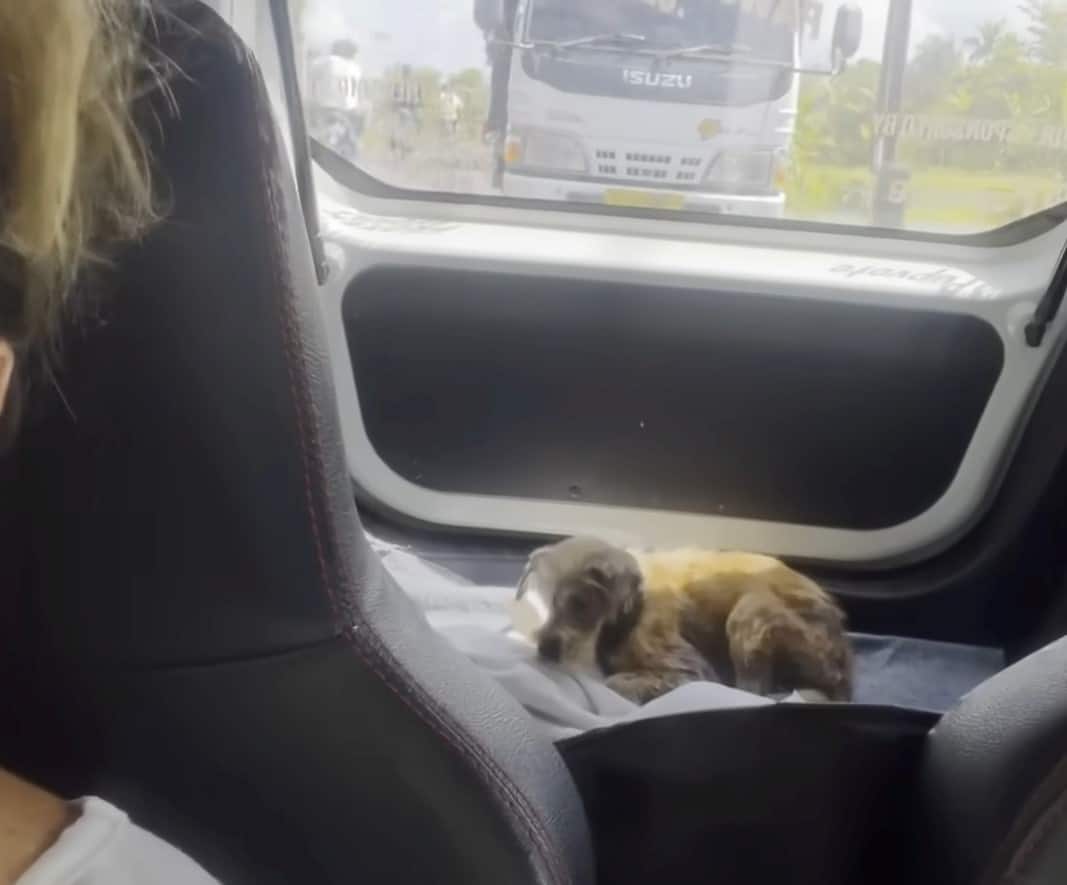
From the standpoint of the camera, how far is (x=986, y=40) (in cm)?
172

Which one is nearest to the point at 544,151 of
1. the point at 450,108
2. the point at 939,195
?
the point at 450,108

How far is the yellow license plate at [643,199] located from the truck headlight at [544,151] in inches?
2.2

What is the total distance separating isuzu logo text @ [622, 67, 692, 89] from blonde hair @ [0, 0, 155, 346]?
1.20 m

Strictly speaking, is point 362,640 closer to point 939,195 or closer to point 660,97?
point 660,97

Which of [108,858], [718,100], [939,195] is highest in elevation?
[718,100]

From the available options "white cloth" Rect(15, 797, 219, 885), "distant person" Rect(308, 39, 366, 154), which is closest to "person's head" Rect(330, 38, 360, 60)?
"distant person" Rect(308, 39, 366, 154)

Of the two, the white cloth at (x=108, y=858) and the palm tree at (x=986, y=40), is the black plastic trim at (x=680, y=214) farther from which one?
the white cloth at (x=108, y=858)

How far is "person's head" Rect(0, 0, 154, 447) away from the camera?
67 centimetres

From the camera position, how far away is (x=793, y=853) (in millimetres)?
1059

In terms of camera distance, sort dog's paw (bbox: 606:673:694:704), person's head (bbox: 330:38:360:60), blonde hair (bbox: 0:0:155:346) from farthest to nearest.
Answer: person's head (bbox: 330:38:360:60)
dog's paw (bbox: 606:673:694:704)
blonde hair (bbox: 0:0:155:346)

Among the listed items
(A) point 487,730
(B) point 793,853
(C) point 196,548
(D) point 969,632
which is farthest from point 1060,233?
(C) point 196,548

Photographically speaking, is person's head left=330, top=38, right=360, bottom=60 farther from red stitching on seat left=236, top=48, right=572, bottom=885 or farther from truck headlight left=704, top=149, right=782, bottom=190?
red stitching on seat left=236, top=48, right=572, bottom=885

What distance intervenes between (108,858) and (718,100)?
1362 millimetres

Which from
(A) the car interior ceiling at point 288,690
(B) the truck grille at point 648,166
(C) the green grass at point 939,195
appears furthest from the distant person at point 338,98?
(A) the car interior ceiling at point 288,690
